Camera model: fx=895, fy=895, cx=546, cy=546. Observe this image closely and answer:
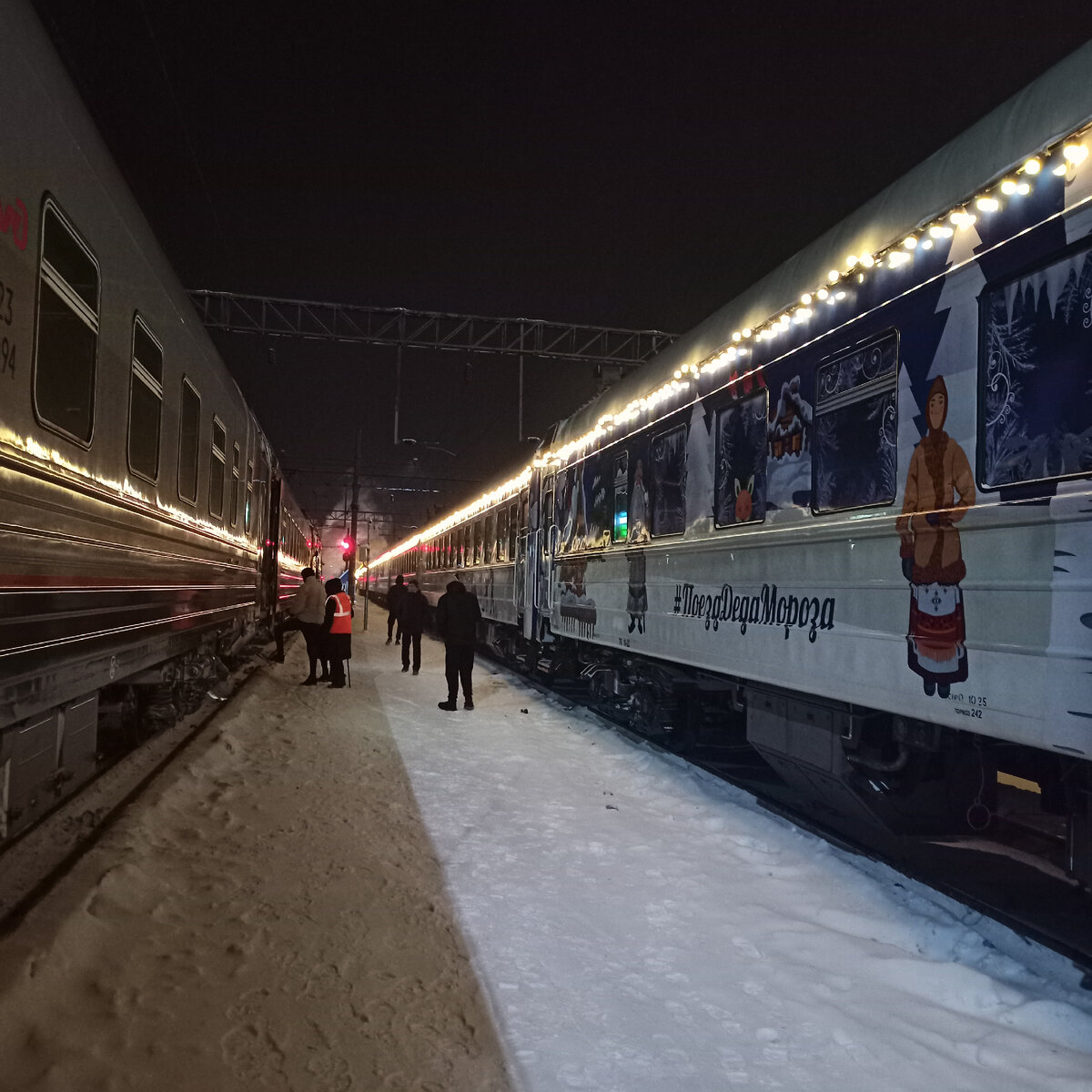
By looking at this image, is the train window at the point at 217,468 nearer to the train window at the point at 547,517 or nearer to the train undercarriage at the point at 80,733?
the train undercarriage at the point at 80,733

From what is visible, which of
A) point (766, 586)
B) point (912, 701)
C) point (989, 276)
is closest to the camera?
point (989, 276)

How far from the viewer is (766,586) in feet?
17.5

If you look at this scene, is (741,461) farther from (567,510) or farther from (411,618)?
(411,618)

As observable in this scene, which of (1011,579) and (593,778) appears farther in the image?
(593,778)

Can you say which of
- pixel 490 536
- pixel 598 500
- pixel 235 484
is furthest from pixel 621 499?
pixel 490 536

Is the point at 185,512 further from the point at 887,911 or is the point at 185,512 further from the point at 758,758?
the point at 887,911

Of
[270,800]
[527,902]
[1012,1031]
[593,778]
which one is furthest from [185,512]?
[1012,1031]

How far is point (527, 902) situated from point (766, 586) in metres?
2.35

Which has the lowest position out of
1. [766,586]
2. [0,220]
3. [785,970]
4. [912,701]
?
[785,970]

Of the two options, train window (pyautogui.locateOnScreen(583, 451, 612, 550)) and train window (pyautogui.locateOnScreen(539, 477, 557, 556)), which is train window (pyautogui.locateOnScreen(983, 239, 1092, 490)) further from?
train window (pyautogui.locateOnScreen(539, 477, 557, 556))

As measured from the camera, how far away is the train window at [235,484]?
377 inches

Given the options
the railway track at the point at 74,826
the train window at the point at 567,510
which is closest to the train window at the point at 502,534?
the train window at the point at 567,510

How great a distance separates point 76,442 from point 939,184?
13.1 feet

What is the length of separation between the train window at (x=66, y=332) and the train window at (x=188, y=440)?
229 cm
